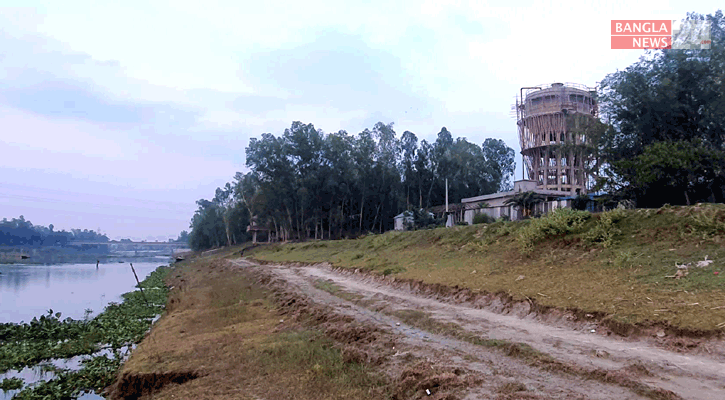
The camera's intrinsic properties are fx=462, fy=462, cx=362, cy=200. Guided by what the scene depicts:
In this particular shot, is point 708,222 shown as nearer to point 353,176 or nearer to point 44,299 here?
point 44,299

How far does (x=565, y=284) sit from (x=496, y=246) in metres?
6.30

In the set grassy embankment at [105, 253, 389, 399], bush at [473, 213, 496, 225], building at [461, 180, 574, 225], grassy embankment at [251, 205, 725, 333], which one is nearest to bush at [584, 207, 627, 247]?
grassy embankment at [251, 205, 725, 333]

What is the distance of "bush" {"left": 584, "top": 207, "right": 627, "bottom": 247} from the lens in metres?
14.0

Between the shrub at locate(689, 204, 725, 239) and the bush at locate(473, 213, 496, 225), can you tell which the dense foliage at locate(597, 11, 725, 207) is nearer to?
the bush at locate(473, 213, 496, 225)

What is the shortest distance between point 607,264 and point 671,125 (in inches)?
698

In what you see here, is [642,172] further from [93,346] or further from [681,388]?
[93,346]

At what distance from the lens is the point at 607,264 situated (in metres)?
12.6

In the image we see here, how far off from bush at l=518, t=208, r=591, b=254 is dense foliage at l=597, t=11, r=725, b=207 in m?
9.01

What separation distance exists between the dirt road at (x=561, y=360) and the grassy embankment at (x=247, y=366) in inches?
Answer: 59.6

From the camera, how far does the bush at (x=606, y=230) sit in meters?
14.0

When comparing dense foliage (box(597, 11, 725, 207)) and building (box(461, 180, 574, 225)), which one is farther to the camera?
building (box(461, 180, 574, 225))

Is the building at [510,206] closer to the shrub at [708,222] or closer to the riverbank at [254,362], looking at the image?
the shrub at [708,222]

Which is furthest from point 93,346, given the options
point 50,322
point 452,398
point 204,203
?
point 204,203

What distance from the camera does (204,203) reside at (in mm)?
126500
